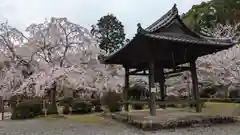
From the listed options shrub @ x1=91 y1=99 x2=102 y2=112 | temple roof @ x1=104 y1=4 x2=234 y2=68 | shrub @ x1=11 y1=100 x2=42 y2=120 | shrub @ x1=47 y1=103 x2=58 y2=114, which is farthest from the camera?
shrub @ x1=91 y1=99 x2=102 y2=112

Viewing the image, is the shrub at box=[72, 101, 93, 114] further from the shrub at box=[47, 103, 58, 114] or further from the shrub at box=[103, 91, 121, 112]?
the shrub at box=[47, 103, 58, 114]

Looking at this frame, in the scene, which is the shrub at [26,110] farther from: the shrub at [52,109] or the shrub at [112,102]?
the shrub at [112,102]

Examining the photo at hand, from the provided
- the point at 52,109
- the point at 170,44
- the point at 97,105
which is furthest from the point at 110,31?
the point at 170,44

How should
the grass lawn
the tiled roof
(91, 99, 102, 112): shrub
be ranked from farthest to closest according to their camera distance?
(91, 99, 102, 112): shrub
the grass lawn
the tiled roof

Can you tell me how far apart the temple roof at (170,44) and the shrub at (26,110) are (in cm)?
645

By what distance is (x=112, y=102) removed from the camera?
47.9 ft

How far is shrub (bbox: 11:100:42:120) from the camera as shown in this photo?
13.1 m

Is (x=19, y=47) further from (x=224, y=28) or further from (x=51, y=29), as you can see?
(x=224, y=28)

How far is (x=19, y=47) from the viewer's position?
13.3 meters

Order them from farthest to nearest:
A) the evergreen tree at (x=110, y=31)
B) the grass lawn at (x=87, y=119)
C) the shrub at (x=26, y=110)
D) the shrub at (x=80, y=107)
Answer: the evergreen tree at (x=110, y=31), the shrub at (x=80, y=107), the shrub at (x=26, y=110), the grass lawn at (x=87, y=119)

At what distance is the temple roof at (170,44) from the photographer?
26.5 feet

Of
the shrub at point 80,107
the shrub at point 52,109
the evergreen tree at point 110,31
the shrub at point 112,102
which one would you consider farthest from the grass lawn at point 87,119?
the evergreen tree at point 110,31

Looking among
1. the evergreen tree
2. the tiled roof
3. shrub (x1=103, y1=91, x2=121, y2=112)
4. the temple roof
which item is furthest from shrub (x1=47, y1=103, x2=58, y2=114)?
the evergreen tree

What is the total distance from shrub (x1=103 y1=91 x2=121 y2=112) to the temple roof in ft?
16.9
